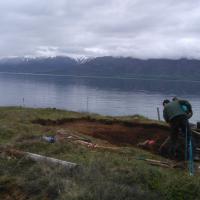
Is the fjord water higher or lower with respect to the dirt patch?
lower

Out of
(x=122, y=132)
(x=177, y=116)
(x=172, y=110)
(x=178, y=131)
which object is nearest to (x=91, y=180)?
(x=177, y=116)

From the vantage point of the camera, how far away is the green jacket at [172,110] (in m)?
14.1

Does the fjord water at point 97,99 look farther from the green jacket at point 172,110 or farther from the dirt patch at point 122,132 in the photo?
the green jacket at point 172,110

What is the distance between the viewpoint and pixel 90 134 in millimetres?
17391

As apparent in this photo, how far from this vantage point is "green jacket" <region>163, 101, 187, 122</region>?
555 inches

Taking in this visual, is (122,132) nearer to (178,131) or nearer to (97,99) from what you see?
(178,131)

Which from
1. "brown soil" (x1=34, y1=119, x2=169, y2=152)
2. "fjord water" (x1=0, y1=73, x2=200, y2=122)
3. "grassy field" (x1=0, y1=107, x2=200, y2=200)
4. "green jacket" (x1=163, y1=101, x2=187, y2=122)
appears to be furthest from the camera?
"fjord water" (x1=0, y1=73, x2=200, y2=122)

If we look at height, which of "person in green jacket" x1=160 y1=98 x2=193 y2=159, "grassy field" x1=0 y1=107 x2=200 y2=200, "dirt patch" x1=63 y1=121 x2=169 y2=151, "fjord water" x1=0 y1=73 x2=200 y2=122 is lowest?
"fjord water" x1=0 y1=73 x2=200 y2=122

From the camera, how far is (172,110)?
1426 centimetres

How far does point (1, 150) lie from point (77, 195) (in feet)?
15.7

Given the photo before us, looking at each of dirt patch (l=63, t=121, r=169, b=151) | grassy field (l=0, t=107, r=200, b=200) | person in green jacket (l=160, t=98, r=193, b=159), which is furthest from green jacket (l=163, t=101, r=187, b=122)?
grassy field (l=0, t=107, r=200, b=200)

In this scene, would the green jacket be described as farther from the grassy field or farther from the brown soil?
the grassy field

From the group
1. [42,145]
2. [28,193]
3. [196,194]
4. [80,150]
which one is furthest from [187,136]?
[28,193]

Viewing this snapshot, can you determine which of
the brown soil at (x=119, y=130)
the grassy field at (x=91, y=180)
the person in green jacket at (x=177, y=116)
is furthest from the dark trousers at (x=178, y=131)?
the grassy field at (x=91, y=180)
